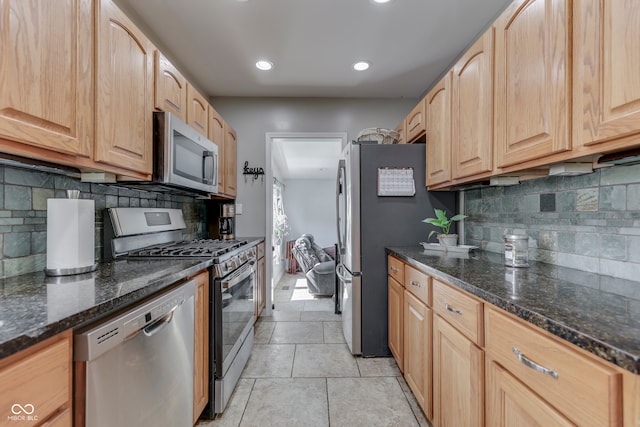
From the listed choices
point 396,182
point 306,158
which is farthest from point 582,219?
point 306,158

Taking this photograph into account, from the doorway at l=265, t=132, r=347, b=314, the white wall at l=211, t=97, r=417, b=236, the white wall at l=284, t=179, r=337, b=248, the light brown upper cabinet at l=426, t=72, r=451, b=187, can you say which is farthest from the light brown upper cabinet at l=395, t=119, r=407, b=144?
the white wall at l=284, t=179, r=337, b=248

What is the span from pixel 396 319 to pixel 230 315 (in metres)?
1.14

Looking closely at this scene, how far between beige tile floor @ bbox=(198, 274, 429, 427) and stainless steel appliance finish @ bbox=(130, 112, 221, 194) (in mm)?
1405

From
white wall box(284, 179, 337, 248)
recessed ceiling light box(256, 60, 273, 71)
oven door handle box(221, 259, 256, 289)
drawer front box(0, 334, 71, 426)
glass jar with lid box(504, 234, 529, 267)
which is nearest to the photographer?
drawer front box(0, 334, 71, 426)

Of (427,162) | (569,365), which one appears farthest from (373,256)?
(569,365)

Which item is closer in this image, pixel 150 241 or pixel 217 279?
pixel 217 279

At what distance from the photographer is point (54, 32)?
998 millimetres

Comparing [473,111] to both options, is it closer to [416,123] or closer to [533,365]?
[416,123]

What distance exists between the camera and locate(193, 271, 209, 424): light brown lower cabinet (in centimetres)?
144

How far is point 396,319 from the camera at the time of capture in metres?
2.01

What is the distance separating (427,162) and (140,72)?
77.5 inches

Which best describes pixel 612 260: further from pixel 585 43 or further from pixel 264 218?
pixel 264 218

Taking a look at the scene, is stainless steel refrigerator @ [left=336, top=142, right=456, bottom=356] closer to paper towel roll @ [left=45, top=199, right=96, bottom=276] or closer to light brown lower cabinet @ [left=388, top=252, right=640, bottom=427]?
light brown lower cabinet @ [left=388, top=252, right=640, bottom=427]

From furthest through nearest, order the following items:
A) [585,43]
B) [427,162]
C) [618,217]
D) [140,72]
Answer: [427,162], [140,72], [618,217], [585,43]
